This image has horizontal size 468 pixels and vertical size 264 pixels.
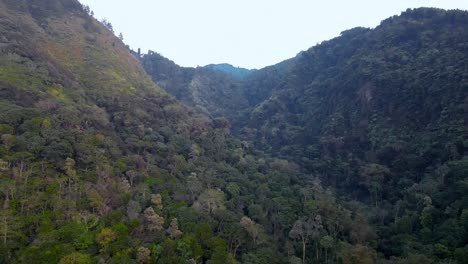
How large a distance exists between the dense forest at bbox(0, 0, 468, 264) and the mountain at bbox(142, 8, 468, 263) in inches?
10.4

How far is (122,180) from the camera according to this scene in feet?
126

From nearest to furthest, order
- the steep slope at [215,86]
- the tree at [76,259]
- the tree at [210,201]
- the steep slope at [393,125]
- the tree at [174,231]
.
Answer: the tree at [76,259], the tree at [174,231], the tree at [210,201], the steep slope at [393,125], the steep slope at [215,86]

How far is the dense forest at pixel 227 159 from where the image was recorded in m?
31.3

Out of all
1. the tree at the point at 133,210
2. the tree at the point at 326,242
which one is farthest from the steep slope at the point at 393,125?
the tree at the point at 133,210

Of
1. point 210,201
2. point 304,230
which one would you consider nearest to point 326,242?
point 304,230

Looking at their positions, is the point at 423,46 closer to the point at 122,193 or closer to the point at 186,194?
the point at 186,194

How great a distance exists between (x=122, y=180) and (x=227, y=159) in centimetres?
1931

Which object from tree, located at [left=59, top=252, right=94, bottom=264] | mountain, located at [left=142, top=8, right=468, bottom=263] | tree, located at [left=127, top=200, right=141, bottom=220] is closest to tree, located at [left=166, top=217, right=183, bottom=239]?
tree, located at [left=127, top=200, right=141, bottom=220]

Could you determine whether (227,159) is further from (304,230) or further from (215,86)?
(215,86)

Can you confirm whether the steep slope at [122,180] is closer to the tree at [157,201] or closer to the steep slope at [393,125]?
the tree at [157,201]

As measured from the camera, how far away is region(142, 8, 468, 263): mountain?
124 ft

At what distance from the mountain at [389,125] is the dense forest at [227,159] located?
265 mm

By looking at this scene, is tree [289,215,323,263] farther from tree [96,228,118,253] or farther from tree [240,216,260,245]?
tree [96,228,118,253]

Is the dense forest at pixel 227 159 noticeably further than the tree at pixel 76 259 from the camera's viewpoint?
Yes
